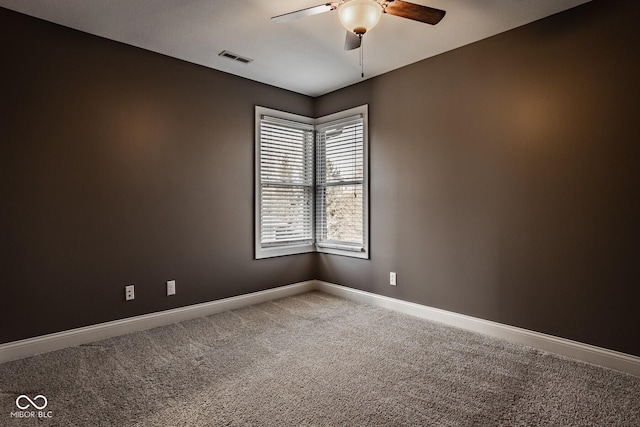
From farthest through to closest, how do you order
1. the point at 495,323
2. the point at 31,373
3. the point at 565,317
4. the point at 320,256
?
the point at 320,256
the point at 495,323
the point at 565,317
the point at 31,373

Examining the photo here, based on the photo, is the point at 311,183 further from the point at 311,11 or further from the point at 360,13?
the point at 360,13

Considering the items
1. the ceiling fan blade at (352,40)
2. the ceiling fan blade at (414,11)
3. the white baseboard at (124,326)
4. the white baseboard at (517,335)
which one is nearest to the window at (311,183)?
the white baseboard at (124,326)

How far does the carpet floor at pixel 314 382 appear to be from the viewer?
1.93 meters

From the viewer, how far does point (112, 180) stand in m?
3.09

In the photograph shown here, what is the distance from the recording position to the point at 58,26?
2809 millimetres

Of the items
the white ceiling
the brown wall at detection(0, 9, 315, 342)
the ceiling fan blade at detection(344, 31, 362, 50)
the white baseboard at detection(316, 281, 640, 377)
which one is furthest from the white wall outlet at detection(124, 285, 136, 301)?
the ceiling fan blade at detection(344, 31, 362, 50)

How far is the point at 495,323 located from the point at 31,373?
357 centimetres

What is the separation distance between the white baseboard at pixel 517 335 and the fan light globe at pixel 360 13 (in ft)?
8.62

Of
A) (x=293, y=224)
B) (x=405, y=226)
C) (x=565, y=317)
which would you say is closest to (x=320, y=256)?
(x=293, y=224)

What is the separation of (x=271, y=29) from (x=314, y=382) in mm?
2730

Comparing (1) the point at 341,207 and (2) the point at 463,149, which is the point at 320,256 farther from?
(2) the point at 463,149

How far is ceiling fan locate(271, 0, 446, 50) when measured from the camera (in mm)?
2002

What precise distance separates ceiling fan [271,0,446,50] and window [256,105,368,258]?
75.1 inches

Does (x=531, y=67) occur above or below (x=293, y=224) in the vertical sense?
above
